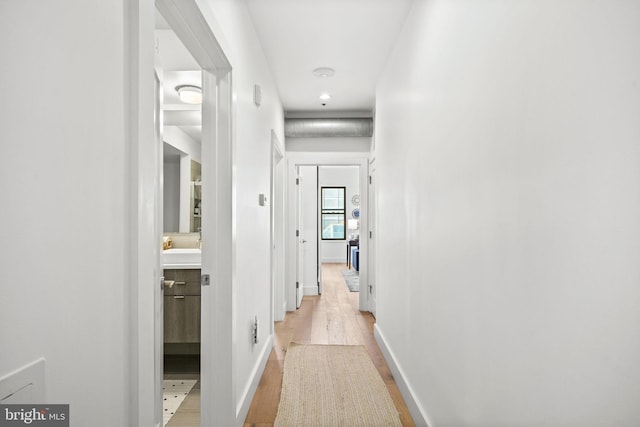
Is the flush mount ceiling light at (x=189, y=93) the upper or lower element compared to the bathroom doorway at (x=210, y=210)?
upper

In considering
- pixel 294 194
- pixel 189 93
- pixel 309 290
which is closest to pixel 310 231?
pixel 309 290

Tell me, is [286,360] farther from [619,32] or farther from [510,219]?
[619,32]

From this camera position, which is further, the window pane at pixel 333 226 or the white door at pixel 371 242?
the window pane at pixel 333 226

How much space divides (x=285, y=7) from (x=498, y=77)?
179 centimetres

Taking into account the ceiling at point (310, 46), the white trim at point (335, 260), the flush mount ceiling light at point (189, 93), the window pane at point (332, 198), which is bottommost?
the white trim at point (335, 260)

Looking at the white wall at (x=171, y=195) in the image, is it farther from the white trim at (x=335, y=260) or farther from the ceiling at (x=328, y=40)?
the white trim at (x=335, y=260)

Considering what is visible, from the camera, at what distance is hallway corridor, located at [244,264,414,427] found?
7.93ft

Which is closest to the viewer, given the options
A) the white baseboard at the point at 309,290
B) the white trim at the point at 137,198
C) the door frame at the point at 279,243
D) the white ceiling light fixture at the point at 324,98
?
the white trim at the point at 137,198

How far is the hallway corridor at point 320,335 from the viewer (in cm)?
242

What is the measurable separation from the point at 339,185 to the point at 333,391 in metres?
8.59

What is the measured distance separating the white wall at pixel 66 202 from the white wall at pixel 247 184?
3.10ft

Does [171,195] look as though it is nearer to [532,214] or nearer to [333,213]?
[532,214]

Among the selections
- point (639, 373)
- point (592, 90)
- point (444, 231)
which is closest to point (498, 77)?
point (592, 90)

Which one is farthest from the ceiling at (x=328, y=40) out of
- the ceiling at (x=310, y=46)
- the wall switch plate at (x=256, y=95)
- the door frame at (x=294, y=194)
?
the door frame at (x=294, y=194)
